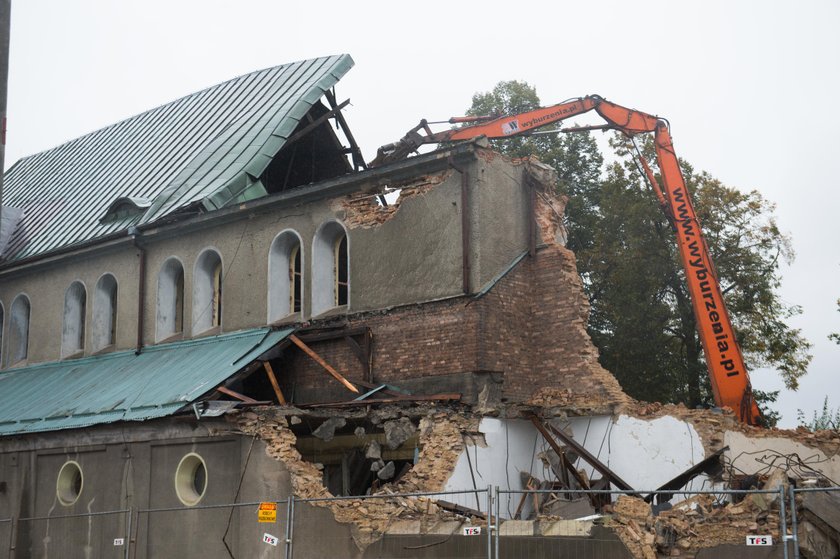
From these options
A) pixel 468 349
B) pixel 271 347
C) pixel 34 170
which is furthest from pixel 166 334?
pixel 34 170

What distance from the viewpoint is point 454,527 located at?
15.2 metres

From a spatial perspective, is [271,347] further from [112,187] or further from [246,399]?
[112,187]

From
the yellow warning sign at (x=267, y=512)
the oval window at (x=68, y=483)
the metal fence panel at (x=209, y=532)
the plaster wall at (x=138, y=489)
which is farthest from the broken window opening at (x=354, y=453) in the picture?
the oval window at (x=68, y=483)

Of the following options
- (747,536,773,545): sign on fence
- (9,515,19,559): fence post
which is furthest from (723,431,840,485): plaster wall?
(9,515,19,559): fence post

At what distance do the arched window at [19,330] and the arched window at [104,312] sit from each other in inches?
132

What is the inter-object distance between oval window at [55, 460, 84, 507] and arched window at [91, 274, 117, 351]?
473 cm

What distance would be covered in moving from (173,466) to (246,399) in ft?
6.95

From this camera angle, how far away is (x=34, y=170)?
35.4 m

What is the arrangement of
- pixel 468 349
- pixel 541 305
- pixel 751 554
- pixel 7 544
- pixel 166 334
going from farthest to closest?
pixel 166 334 < pixel 7 544 < pixel 541 305 < pixel 468 349 < pixel 751 554

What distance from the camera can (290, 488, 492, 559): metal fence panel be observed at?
15.0 m

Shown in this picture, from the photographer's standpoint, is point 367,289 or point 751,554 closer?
point 751,554

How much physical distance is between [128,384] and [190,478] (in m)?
3.63

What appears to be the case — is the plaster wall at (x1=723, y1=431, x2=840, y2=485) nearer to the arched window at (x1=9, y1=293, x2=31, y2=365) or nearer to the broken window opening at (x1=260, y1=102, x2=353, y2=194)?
the broken window opening at (x1=260, y1=102, x2=353, y2=194)

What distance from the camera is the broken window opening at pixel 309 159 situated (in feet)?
93.6
